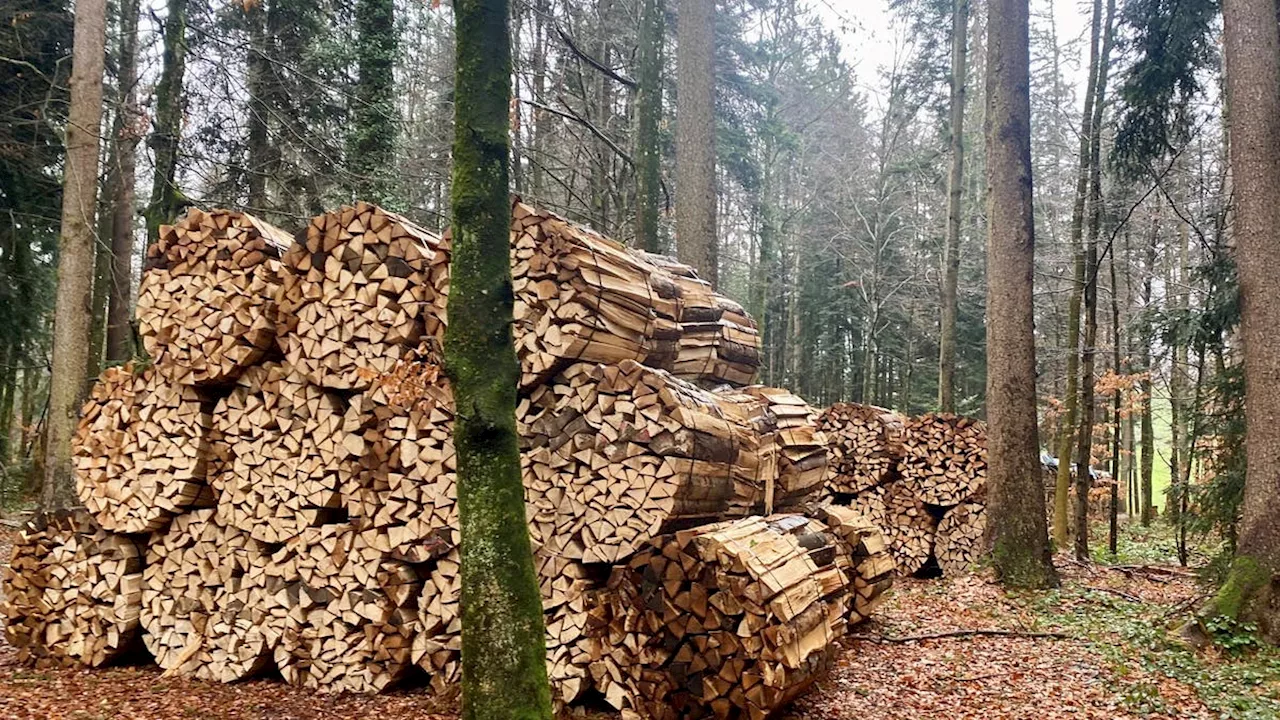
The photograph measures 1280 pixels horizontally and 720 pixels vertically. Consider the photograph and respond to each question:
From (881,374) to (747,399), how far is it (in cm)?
2590

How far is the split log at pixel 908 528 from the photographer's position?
11.3 m

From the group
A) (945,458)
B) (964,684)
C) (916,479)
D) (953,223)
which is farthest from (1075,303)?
(964,684)

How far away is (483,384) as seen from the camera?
3451mm

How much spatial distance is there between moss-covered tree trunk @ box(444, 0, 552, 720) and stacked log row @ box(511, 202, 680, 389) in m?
1.42

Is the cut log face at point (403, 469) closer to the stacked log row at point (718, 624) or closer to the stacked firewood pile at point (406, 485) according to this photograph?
the stacked firewood pile at point (406, 485)

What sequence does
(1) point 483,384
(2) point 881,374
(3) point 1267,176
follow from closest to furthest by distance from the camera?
(1) point 483,384 < (3) point 1267,176 < (2) point 881,374

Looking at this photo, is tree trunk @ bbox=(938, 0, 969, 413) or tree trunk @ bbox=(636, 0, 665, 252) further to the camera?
tree trunk @ bbox=(938, 0, 969, 413)

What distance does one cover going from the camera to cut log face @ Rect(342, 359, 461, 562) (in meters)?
5.31

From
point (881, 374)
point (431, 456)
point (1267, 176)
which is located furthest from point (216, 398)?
point (881, 374)

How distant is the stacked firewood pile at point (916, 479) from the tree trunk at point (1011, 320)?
7.02 feet

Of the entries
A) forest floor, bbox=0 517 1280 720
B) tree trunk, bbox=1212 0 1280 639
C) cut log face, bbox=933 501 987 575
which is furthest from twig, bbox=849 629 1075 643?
cut log face, bbox=933 501 987 575

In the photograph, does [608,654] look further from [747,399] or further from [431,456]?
[747,399]

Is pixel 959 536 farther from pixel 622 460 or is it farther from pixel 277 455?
pixel 277 455

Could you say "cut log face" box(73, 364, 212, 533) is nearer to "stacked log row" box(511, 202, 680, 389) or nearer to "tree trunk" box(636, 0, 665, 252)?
"stacked log row" box(511, 202, 680, 389)
